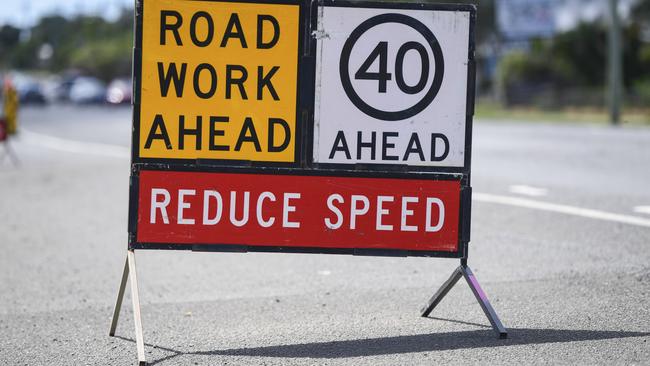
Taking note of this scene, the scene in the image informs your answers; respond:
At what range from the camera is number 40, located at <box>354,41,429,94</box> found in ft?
20.0

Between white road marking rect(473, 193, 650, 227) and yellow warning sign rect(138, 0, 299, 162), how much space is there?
4.89 m

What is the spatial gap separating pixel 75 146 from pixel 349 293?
1796 cm

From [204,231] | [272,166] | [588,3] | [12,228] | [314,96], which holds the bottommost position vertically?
[12,228]

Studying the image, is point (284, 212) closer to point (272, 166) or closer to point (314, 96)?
point (272, 166)

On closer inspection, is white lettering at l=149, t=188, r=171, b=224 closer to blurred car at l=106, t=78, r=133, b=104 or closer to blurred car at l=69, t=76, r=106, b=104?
blurred car at l=106, t=78, r=133, b=104

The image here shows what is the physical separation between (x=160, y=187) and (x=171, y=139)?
11.2 inches

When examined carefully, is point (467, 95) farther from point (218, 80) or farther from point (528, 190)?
point (528, 190)


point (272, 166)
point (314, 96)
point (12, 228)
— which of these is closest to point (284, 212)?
point (272, 166)

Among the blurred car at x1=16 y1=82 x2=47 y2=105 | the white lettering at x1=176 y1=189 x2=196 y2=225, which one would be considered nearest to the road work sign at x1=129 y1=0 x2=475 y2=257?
the white lettering at x1=176 y1=189 x2=196 y2=225

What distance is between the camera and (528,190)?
12781 mm

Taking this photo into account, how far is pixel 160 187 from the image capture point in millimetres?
6066

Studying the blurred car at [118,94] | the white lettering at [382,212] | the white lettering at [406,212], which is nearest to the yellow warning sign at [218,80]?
the white lettering at [382,212]

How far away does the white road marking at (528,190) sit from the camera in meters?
12.4

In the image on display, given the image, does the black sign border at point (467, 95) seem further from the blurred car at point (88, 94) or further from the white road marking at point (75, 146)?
the blurred car at point (88, 94)
